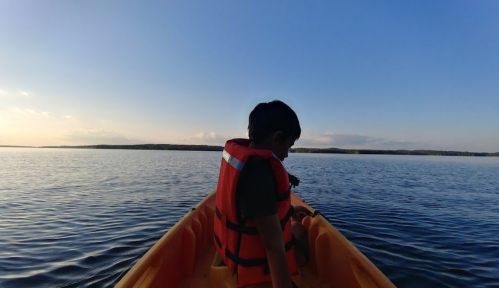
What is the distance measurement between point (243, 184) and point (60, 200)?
12502mm

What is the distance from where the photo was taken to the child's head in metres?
1.99

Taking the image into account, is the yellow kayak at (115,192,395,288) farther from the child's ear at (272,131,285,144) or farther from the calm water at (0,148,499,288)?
the calm water at (0,148,499,288)

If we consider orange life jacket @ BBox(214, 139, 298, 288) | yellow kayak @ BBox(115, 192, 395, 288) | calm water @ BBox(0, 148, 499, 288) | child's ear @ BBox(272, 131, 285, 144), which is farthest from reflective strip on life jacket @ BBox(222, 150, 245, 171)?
calm water @ BBox(0, 148, 499, 288)

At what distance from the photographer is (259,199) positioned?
175 centimetres

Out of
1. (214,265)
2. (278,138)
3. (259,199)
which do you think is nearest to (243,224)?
(259,199)

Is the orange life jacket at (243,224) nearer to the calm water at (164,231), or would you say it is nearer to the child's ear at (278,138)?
the child's ear at (278,138)

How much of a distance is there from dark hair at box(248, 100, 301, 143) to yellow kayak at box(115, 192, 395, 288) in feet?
4.33

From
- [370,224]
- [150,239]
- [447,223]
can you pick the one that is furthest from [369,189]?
[150,239]

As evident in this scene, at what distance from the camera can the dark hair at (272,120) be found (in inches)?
78.4

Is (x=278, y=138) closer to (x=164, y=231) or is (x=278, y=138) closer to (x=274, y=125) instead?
(x=274, y=125)

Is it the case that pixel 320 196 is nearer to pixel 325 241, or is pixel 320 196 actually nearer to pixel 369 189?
pixel 369 189

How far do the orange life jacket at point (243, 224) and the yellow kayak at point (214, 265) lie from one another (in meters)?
0.38

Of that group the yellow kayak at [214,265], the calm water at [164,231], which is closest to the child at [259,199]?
the yellow kayak at [214,265]

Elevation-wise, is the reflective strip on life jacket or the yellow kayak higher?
the reflective strip on life jacket
